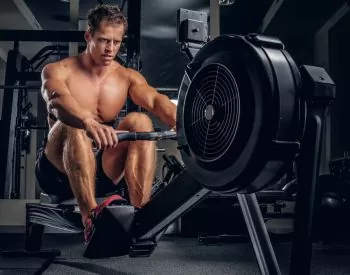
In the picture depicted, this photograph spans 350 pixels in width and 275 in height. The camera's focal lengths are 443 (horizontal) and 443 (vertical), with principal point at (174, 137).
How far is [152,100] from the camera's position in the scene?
7.48 ft

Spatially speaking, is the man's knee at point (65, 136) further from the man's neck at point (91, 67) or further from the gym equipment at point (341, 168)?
the gym equipment at point (341, 168)

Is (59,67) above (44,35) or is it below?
below

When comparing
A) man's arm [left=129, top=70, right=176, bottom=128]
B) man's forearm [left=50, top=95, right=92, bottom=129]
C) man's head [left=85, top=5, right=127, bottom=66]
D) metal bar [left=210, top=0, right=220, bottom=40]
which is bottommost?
man's forearm [left=50, top=95, right=92, bottom=129]

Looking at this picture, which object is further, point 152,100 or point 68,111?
point 152,100

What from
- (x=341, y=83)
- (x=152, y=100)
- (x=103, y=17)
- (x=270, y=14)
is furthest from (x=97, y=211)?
(x=270, y=14)

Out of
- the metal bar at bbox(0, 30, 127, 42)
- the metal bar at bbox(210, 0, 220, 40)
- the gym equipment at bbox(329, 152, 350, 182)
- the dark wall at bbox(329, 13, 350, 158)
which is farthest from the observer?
the dark wall at bbox(329, 13, 350, 158)

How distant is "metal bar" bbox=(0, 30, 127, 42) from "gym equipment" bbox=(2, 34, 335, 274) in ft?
6.83

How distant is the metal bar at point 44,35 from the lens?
325cm

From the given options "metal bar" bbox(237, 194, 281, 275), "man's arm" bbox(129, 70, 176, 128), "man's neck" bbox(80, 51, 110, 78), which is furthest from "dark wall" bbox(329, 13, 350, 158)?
"metal bar" bbox(237, 194, 281, 275)

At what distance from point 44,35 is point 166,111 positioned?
1642 mm

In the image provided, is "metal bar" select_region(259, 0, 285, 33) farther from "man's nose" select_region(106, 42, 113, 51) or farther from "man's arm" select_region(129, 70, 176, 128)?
"man's nose" select_region(106, 42, 113, 51)

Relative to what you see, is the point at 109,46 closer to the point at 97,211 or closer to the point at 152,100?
the point at 152,100

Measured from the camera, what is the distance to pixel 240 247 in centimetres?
319

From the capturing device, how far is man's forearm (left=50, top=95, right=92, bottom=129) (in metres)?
1.66
